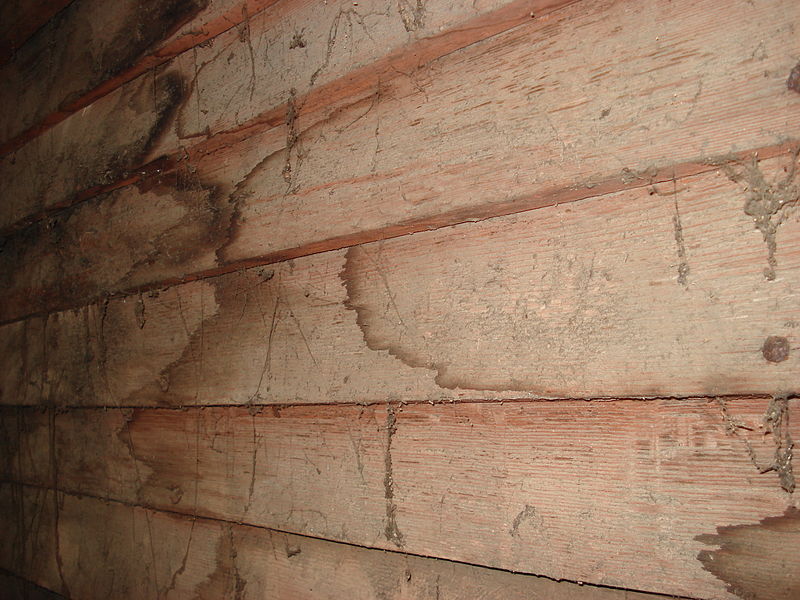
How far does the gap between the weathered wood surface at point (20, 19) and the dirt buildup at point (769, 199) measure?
5.58 feet

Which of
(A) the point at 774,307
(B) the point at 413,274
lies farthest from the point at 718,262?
(B) the point at 413,274

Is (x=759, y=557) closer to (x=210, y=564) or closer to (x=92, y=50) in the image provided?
(x=210, y=564)

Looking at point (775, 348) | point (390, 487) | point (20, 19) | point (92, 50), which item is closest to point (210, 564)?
point (390, 487)

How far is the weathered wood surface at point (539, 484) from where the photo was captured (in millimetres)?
597

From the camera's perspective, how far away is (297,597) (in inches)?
37.3

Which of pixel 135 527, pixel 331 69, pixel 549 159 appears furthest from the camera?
pixel 135 527

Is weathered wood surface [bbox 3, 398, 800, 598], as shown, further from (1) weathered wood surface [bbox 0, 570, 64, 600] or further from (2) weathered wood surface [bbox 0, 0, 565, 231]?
(1) weathered wood surface [bbox 0, 570, 64, 600]

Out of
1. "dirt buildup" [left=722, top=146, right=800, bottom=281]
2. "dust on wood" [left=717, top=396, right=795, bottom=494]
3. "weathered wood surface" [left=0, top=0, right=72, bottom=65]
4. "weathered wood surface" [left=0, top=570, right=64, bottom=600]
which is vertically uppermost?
"weathered wood surface" [left=0, top=0, right=72, bottom=65]

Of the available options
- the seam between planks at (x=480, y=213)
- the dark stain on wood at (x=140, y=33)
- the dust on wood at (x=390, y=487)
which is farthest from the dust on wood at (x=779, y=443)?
the dark stain on wood at (x=140, y=33)

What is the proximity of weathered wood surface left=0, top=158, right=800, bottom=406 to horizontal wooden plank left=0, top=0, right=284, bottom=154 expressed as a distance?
1.29ft

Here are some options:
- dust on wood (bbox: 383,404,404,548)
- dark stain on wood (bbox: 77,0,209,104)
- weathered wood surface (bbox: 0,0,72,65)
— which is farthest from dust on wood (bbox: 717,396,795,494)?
weathered wood surface (bbox: 0,0,72,65)

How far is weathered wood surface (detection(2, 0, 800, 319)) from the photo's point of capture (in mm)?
627

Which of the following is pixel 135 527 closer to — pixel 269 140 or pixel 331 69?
pixel 269 140

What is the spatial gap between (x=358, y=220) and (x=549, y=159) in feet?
1.01
